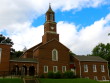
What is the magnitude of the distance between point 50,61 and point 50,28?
32.5 feet

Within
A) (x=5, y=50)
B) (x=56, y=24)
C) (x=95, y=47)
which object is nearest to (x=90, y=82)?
(x=5, y=50)

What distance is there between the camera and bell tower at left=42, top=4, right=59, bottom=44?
5438 cm

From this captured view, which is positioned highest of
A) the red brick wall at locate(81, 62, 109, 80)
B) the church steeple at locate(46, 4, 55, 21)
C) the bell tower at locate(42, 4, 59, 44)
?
the church steeple at locate(46, 4, 55, 21)

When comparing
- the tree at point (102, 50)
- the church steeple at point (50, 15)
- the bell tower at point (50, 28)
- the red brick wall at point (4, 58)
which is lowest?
the red brick wall at point (4, 58)

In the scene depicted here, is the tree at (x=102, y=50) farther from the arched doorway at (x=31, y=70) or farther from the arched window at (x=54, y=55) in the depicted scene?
the arched doorway at (x=31, y=70)

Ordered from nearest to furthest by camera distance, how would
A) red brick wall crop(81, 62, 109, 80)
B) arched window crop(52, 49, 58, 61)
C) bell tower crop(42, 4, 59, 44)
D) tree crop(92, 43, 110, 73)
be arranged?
arched window crop(52, 49, 58, 61) < red brick wall crop(81, 62, 109, 80) < bell tower crop(42, 4, 59, 44) < tree crop(92, 43, 110, 73)

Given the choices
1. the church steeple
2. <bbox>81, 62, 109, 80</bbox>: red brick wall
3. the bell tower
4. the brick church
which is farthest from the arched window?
the church steeple

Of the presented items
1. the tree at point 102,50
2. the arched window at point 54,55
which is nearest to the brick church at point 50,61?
A: the arched window at point 54,55

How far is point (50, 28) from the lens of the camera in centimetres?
5512

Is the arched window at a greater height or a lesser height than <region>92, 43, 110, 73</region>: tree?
lesser

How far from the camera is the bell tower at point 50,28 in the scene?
5438cm

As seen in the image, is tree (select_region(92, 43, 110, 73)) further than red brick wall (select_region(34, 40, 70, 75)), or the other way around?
tree (select_region(92, 43, 110, 73))

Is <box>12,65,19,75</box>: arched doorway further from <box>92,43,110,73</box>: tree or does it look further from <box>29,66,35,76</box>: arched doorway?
<box>92,43,110,73</box>: tree

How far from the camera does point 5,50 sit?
4403 centimetres
